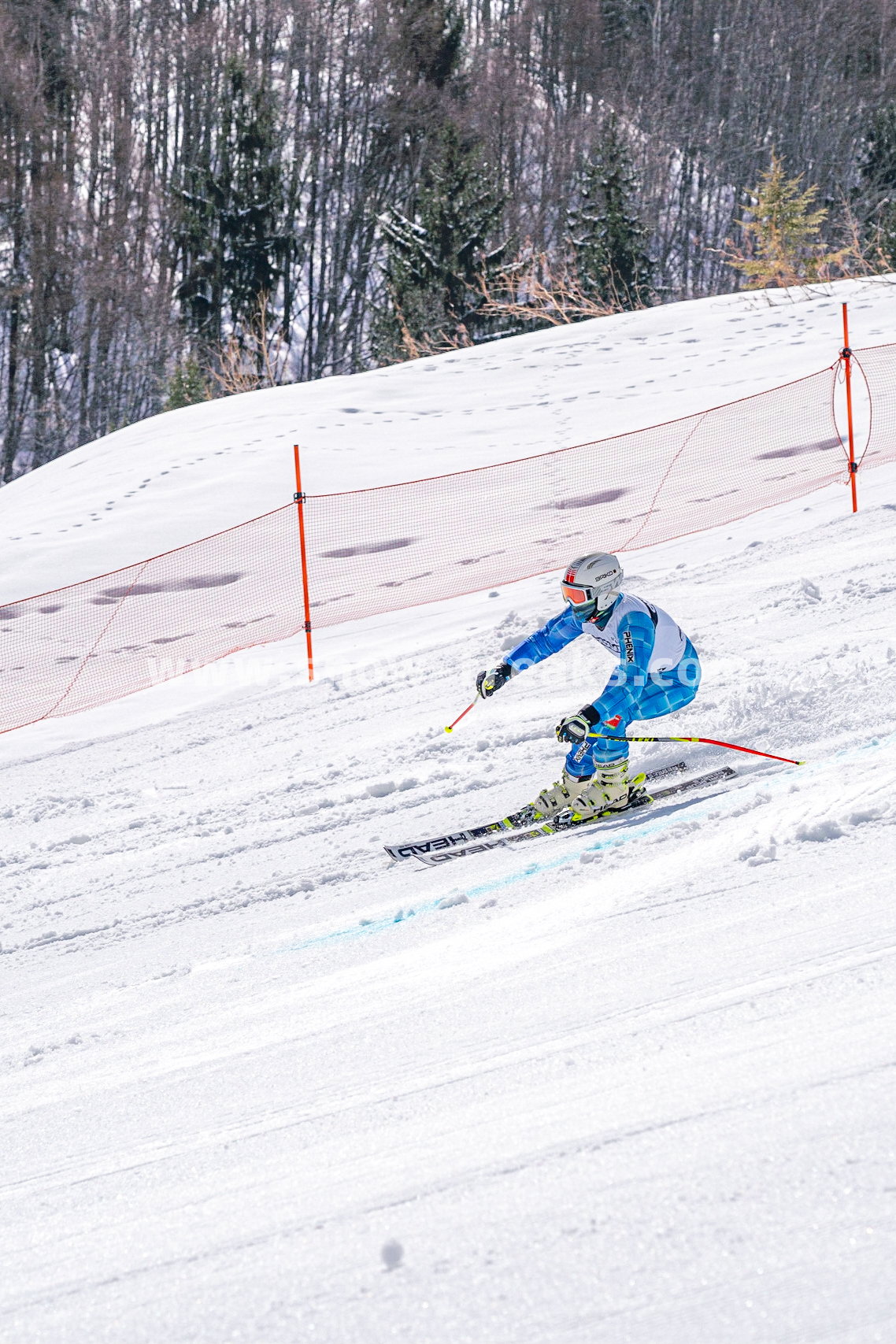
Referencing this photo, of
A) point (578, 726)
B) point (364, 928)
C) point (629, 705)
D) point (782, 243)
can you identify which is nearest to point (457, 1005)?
point (364, 928)

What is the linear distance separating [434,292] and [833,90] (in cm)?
2884

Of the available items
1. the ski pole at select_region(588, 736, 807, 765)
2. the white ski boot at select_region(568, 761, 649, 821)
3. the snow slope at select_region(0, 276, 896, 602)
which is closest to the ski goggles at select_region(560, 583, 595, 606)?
the ski pole at select_region(588, 736, 807, 765)

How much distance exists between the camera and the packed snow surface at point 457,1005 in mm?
3096

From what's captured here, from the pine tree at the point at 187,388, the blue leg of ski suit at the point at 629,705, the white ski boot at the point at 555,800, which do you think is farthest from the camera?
the pine tree at the point at 187,388

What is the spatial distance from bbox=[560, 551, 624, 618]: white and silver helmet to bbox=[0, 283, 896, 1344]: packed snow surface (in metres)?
1.11

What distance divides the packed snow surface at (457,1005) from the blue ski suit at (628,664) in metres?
0.49

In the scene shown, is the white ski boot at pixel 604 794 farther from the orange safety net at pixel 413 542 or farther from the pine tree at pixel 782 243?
the pine tree at pixel 782 243

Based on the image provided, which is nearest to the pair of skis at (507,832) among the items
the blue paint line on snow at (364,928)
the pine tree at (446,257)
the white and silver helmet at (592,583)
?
the blue paint line on snow at (364,928)

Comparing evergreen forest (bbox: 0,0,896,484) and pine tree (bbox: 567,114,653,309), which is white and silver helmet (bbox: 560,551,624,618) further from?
pine tree (bbox: 567,114,653,309)

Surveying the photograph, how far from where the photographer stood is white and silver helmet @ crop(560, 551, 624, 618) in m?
6.46

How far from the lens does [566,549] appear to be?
11.4 m

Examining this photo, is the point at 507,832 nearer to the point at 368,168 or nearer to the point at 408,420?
the point at 408,420

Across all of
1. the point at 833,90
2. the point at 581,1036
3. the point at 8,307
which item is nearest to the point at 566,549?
the point at 581,1036

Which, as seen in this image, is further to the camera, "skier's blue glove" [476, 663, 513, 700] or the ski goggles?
"skier's blue glove" [476, 663, 513, 700]
